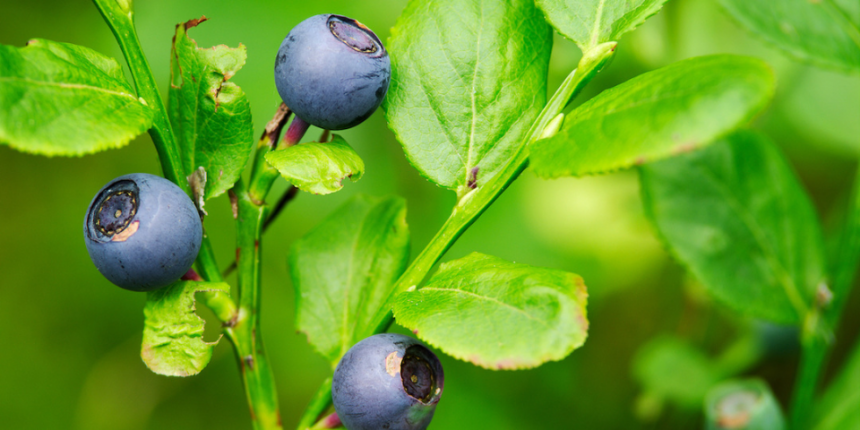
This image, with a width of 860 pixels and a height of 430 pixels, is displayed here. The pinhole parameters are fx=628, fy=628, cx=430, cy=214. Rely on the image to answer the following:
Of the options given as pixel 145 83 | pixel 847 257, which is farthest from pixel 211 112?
pixel 847 257

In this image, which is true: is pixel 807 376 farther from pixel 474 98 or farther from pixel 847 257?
pixel 474 98

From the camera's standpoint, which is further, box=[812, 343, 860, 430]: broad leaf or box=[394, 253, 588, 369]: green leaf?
box=[812, 343, 860, 430]: broad leaf

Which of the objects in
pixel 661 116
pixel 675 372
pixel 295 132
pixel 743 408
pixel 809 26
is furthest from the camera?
pixel 675 372

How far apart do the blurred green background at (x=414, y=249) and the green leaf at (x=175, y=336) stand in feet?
3.56

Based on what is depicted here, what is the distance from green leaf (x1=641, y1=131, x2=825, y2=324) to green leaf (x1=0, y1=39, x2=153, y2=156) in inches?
37.9

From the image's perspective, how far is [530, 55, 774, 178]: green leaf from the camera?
561 mm

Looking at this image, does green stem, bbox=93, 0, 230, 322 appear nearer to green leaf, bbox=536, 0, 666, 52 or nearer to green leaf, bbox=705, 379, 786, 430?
green leaf, bbox=536, 0, 666, 52

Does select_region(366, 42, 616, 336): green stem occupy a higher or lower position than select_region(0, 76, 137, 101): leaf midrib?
lower

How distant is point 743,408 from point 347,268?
99 cm

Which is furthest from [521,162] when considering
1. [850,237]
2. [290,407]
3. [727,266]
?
[290,407]

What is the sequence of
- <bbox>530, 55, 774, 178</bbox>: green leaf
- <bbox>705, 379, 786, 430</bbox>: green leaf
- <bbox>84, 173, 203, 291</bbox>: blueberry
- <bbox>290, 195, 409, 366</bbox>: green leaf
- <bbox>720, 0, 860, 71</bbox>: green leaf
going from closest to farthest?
<bbox>530, 55, 774, 178</bbox>: green leaf < <bbox>84, 173, 203, 291</bbox>: blueberry < <bbox>290, 195, 409, 366</bbox>: green leaf < <bbox>720, 0, 860, 71</bbox>: green leaf < <bbox>705, 379, 786, 430</bbox>: green leaf

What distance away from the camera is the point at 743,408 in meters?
1.39

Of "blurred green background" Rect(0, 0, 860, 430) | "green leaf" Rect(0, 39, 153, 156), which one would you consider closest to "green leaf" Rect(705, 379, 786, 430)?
"blurred green background" Rect(0, 0, 860, 430)

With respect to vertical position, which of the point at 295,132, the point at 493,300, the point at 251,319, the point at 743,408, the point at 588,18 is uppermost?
the point at 588,18
